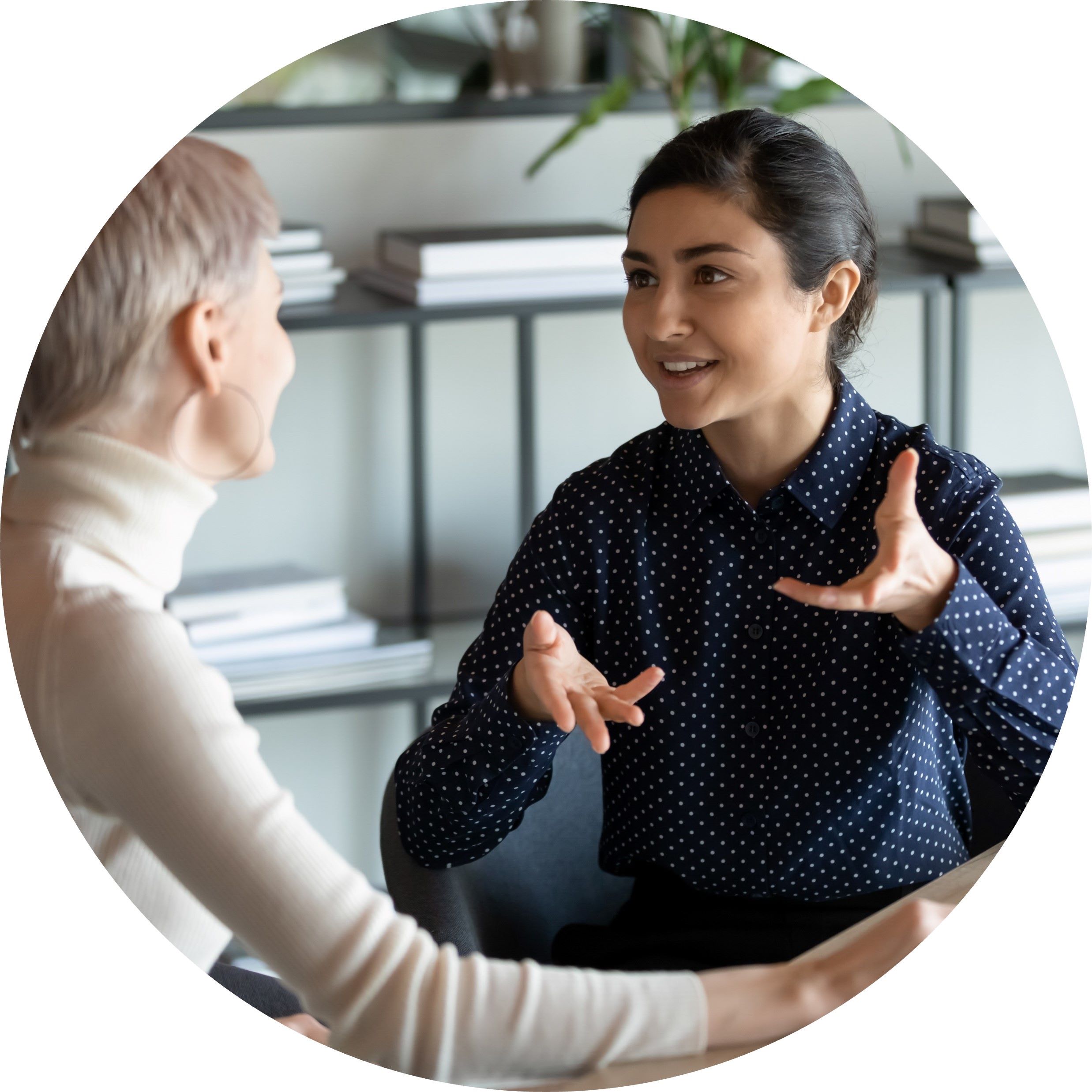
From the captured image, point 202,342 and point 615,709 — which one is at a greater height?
point 202,342

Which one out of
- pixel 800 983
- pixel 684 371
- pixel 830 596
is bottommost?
pixel 800 983

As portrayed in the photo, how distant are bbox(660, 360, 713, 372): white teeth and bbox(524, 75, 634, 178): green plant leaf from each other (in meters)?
Result: 0.89

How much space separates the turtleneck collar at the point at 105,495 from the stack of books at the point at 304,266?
3.54 ft

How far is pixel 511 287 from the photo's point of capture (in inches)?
75.7

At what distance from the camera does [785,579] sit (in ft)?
2.94

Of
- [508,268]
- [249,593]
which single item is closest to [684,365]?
[508,268]

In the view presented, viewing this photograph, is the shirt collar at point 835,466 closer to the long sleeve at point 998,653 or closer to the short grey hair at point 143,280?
the long sleeve at point 998,653

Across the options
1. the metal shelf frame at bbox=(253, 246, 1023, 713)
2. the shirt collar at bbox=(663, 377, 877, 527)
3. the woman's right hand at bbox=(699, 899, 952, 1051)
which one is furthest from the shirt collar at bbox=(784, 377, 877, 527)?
the metal shelf frame at bbox=(253, 246, 1023, 713)

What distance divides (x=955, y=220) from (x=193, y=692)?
1.71 meters

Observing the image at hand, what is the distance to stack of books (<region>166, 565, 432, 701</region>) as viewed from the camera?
1909 mm

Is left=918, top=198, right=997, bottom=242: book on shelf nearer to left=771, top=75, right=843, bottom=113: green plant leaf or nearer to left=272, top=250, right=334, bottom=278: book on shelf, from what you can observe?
left=771, top=75, right=843, bottom=113: green plant leaf

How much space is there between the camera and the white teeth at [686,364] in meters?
1.13

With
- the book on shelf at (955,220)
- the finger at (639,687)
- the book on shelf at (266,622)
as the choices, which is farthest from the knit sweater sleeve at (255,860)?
the book on shelf at (955,220)

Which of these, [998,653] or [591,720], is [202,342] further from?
[998,653]
